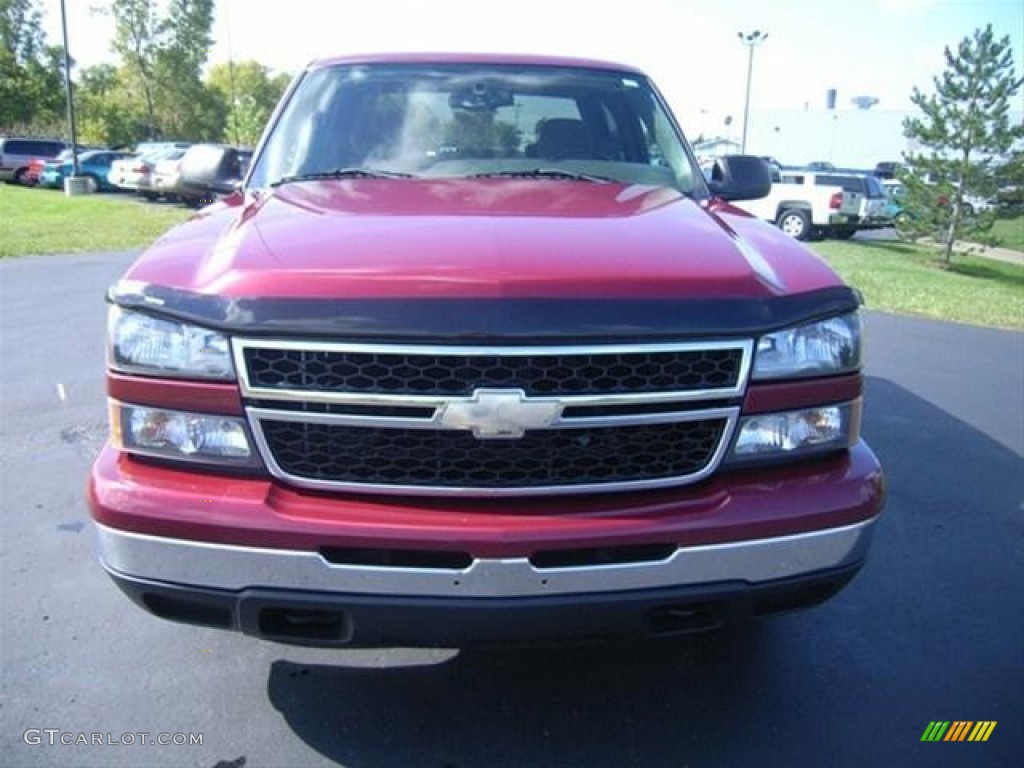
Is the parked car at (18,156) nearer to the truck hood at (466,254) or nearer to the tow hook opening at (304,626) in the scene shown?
the truck hood at (466,254)

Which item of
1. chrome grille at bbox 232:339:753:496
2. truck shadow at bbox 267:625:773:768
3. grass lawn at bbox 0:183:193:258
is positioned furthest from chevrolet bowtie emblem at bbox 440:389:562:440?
grass lawn at bbox 0:183:193:258

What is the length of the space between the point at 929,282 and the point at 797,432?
44.9 feet

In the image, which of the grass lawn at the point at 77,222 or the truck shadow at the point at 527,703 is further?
the grass lawn at the point at 77,222

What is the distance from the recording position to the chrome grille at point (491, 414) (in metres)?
2.07

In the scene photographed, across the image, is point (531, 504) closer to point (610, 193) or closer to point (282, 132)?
point (610, 193)

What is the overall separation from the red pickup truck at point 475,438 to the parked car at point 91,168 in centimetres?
2955

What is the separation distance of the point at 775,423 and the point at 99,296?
864 centimetres

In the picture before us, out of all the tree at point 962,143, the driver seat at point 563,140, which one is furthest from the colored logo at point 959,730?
the tree at point 962,143

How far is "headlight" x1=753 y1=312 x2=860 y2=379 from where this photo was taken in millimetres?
2232

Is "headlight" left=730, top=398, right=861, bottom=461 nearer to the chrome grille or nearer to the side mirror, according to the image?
the chrome grille

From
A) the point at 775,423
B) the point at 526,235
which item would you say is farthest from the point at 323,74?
the point at 775,423

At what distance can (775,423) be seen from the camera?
228cm

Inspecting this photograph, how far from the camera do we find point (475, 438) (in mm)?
2117

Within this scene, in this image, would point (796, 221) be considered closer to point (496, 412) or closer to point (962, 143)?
point (962, 143)
